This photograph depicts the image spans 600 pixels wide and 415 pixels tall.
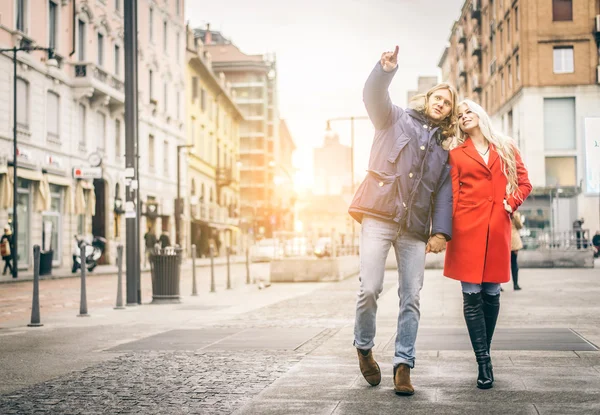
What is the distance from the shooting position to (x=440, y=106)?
18.1 ft

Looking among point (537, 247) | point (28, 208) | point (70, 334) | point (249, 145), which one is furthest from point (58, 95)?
point (249, 145)

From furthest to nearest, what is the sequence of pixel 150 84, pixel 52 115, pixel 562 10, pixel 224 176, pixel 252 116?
pixel 252 116
pixel 224 176
pixel 150 84
pixel 562 10
pixel 52 115

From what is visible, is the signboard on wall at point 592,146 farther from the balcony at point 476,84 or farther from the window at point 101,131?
the balcony at point 476,84

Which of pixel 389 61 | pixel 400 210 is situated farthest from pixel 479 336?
pixel 389 61

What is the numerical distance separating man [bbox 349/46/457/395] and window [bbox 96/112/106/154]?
3389 centimetres

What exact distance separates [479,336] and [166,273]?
29.4ft

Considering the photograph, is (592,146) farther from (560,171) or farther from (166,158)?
(166,158)

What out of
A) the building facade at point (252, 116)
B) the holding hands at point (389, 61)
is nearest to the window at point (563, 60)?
the holding hands at point (389, 61)

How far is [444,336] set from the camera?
7.96 meters

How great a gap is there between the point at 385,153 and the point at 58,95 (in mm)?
30352

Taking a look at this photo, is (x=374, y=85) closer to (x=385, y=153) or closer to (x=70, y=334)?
(x=385, y=153)

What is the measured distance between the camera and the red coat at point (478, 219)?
5387mm

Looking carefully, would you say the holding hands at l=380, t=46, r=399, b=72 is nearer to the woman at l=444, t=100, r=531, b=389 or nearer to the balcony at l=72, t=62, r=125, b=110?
the woman at l=444, t=100, r=531, b=389

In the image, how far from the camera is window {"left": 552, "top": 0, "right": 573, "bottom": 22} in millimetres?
43469
